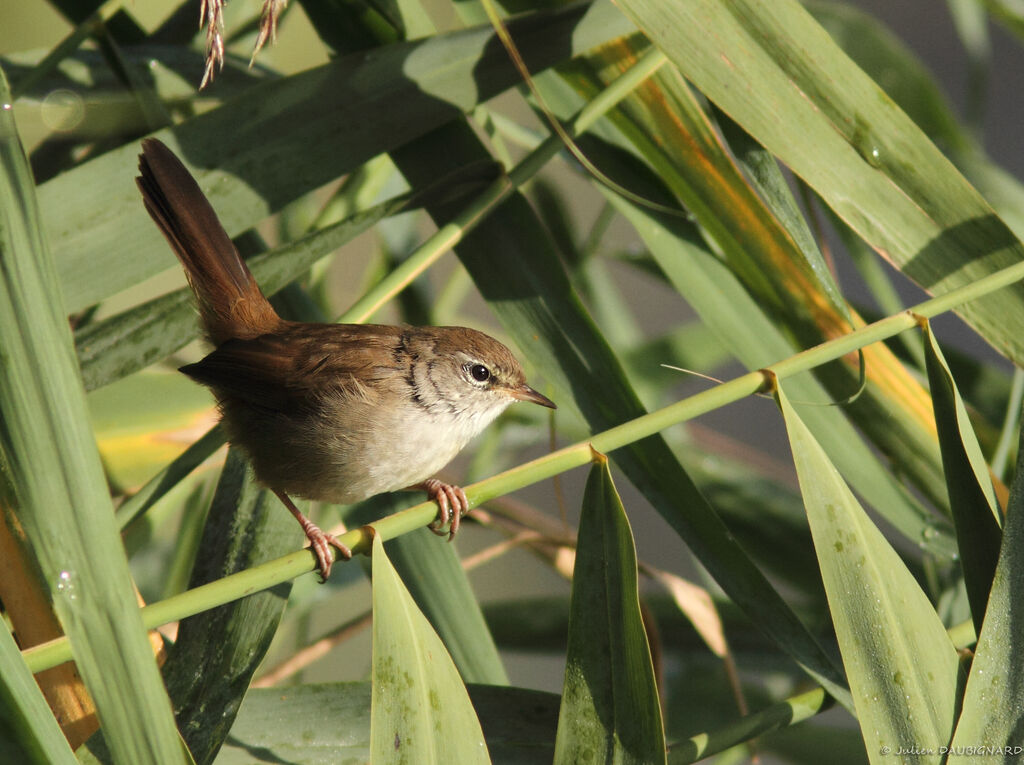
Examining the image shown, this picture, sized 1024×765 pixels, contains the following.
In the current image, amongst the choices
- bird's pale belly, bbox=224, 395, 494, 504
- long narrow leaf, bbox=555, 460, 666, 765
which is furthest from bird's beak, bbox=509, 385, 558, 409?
long narrow leaf, bbox=555, 460, 666, 765

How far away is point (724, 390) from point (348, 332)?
82cm

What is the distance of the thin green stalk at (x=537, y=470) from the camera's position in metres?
0.97

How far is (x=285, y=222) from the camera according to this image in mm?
2256

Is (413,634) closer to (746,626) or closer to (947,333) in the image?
(746,626)

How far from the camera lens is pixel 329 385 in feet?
5.93

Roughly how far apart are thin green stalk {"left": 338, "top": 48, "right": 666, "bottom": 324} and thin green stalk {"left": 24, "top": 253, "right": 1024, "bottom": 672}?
475 mm

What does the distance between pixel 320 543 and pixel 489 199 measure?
2.11 ft

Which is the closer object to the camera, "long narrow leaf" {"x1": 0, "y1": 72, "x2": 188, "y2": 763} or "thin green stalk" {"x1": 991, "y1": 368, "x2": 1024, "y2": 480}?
"long narrow leaf" {"x1": 0, "y1": 72, "x2": 188, "y2": 763}

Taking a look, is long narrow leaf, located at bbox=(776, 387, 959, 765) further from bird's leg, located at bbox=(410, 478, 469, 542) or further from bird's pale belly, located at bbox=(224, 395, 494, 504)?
bird's pale belly, located at bbox=(224, 395, 494, 504)

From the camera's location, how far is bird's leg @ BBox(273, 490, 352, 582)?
1204 mm

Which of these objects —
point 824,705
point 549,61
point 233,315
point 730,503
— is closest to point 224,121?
point 233,315

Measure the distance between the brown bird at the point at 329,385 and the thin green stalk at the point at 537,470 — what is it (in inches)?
16.9

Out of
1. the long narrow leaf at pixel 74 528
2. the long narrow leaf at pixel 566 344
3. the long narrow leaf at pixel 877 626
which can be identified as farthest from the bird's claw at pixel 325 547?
the long narrow leaf at pixel 877 626

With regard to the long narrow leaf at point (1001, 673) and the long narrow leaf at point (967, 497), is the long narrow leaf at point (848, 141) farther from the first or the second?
the long narrow leaf at point (1001, 673)
